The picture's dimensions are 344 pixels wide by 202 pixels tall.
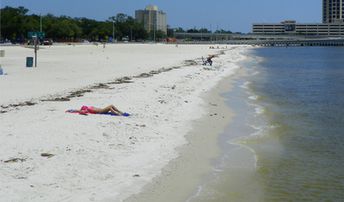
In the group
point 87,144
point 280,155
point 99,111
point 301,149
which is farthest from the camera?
point 99,111

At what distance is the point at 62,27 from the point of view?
128250 mm

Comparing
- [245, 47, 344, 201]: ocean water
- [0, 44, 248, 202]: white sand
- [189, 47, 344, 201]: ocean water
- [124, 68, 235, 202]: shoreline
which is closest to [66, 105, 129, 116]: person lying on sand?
[0, 44, 248, 202]: white sand

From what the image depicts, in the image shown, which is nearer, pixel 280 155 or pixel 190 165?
pixel 190 165

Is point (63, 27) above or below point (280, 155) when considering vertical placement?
above

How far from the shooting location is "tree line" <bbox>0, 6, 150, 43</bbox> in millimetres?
111812

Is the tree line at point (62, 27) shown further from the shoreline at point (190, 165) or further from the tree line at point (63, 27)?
the shoreline at point (190, 165)

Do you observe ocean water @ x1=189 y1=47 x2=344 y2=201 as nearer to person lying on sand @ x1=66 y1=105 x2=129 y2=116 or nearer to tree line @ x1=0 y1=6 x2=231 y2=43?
person lying on sand @ x1=66 y1=105 x2=129 y2=116

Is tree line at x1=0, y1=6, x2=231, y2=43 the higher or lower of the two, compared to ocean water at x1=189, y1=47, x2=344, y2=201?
higher

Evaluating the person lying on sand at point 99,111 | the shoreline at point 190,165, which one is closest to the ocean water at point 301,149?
the shoreline at point 190,165

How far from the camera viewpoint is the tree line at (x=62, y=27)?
112 meters

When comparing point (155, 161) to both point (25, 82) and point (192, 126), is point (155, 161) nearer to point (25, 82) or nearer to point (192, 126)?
point (192, 126)

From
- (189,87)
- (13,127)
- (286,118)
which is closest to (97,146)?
(13,127)

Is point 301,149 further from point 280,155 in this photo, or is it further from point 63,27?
point 63,27

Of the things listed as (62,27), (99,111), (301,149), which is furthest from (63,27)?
(301,149)
